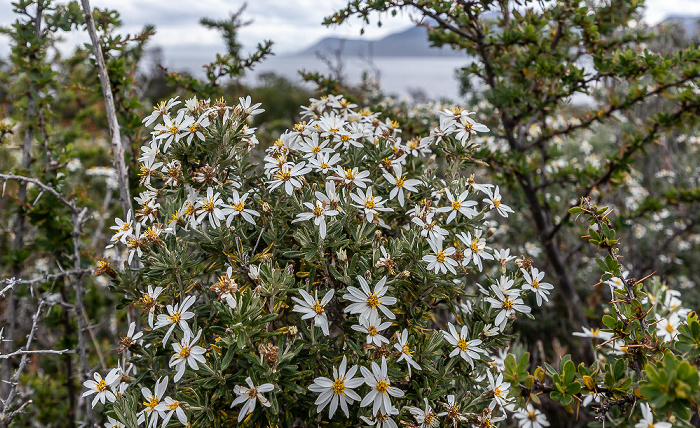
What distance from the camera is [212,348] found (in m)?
1.40

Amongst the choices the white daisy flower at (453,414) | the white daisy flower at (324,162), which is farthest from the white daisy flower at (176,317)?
the white daisy flower at (453,414)

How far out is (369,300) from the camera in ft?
4.50

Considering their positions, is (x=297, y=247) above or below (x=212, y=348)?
above

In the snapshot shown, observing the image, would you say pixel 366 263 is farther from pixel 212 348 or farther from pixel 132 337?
pixel 132 337

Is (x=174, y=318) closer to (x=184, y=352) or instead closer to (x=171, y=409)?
(x=184, y=352)

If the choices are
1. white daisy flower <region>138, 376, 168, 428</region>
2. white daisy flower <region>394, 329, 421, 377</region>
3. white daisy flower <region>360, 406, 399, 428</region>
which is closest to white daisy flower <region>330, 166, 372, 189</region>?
white daisy flower <region>394, 329, 421, 377</region>

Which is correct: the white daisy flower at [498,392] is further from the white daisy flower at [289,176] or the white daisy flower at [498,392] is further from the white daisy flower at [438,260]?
the white daisy flower at [289,176]

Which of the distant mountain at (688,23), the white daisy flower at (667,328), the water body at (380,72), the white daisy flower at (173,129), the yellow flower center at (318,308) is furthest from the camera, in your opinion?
the distant mountain at (688,23)

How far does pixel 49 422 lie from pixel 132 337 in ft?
6.48

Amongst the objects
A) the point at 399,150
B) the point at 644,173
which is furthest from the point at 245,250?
the point at 644,173

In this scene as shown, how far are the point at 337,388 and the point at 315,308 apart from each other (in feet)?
0.82

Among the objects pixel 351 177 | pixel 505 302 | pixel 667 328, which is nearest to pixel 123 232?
pixel 351 177

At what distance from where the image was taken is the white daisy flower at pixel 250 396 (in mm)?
1287

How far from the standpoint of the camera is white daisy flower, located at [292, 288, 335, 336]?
4.52 ft
